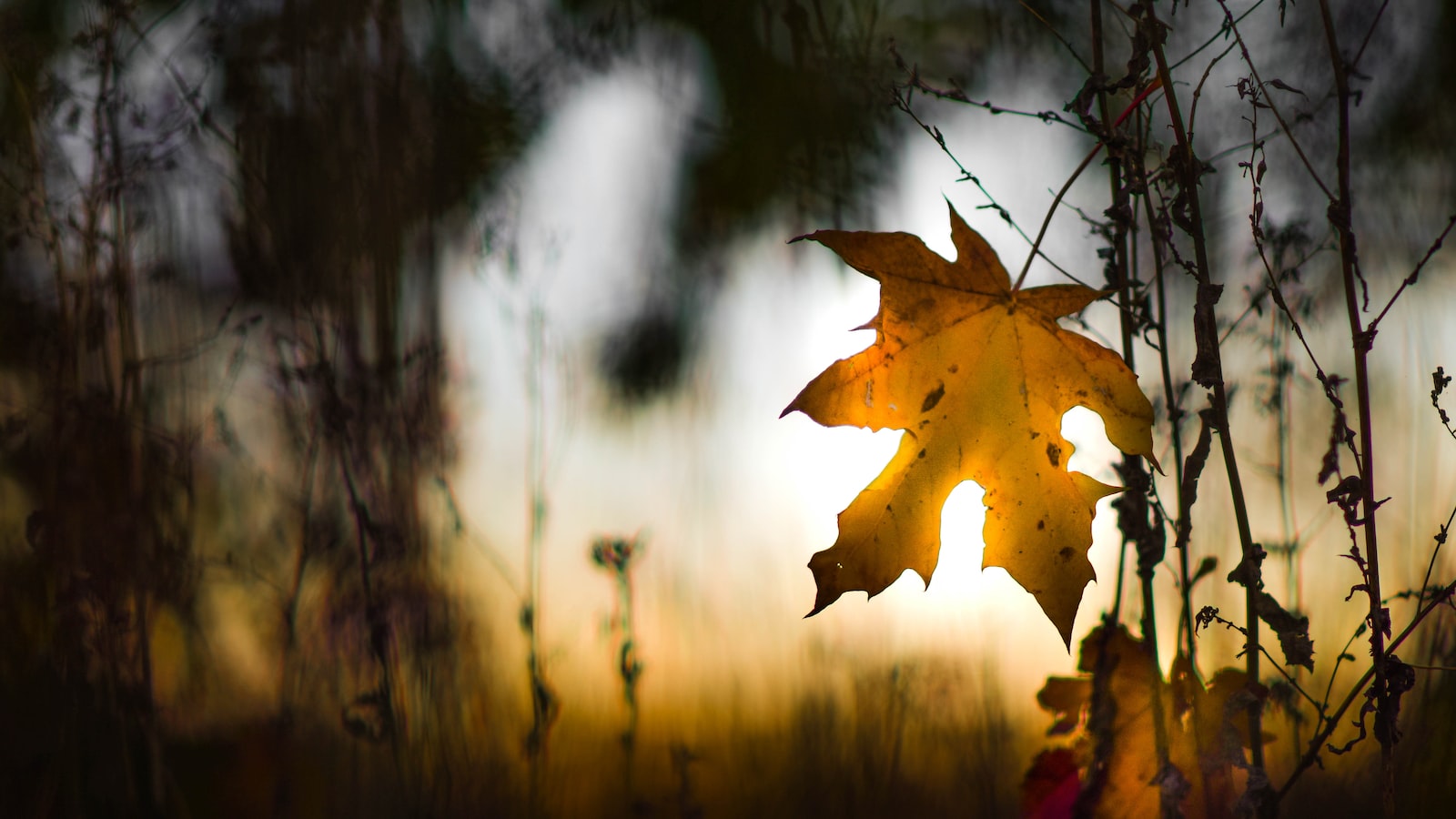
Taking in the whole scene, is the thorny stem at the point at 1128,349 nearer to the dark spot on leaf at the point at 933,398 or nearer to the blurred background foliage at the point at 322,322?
the dark spot on leaf at the point at 933,398

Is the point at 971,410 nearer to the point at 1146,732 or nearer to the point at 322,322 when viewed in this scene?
the point at 1146,732

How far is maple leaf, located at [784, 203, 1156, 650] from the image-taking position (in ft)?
1.63

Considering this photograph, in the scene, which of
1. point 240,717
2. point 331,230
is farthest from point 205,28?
point 240,717

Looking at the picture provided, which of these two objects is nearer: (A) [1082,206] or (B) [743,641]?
(B) [743,641]

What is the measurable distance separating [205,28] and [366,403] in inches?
22.0

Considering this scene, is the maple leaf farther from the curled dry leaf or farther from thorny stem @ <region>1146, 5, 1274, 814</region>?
the curled dry leaf

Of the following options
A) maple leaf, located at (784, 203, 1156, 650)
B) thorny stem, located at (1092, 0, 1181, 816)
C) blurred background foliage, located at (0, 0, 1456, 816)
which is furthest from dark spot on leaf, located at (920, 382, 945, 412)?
blurred background foliage, located at (0, 0, 1456, 816)

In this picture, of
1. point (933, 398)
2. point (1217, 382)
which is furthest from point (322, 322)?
point (1217, 382)

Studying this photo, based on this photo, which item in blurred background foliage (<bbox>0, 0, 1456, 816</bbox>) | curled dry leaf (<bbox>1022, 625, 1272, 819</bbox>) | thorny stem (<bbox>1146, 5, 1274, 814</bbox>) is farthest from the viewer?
blurred background foliage (<bbox>0, 0, 1456, 816</bbox>)

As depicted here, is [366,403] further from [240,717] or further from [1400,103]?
[1400,103]

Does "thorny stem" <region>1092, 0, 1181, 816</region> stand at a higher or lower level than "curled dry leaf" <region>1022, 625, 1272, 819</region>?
higher

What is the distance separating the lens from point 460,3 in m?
1.26

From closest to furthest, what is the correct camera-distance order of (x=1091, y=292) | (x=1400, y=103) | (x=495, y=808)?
1. (x=1091, y=292)
2. (x=495, y=808)
3. (x=1400, y=103)

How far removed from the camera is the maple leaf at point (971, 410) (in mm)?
498
